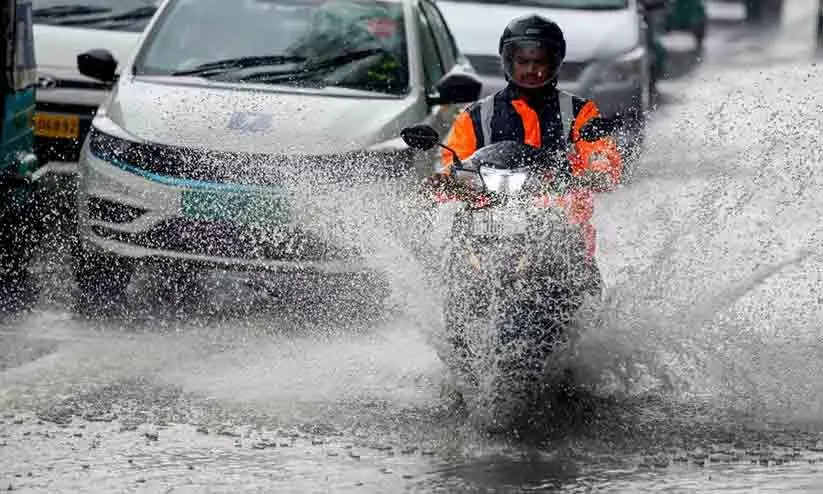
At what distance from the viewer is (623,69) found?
17094 mm

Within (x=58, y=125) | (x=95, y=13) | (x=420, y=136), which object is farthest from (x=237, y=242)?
(x=95, y=13)

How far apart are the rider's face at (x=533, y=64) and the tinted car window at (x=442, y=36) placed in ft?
13.5

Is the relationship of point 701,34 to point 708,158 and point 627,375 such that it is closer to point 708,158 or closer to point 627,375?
point 708,158

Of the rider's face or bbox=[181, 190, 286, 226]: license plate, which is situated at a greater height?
the rider's face

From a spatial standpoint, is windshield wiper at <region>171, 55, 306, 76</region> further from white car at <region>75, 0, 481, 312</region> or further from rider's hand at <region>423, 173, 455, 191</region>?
rider's hand at <region>423, 173, 455, 191</region>

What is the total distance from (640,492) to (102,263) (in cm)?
455

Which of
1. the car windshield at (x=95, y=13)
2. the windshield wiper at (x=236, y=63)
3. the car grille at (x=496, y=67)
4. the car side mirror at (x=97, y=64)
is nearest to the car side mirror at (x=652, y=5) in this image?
the car grille at (x=496, y=67)

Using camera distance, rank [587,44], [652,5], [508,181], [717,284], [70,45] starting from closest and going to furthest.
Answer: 1. [508,181]
2. [717,284]
3. [70,45]
4. [587,44]
5. [652,5]

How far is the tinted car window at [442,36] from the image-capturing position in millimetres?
12829

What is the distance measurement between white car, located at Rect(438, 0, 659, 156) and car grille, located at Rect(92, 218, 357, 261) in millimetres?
6479

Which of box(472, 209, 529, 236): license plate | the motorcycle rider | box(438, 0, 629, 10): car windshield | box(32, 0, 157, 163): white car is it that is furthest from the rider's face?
box(438, 0, 629, 10): car windshield

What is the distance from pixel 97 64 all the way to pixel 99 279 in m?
1.33

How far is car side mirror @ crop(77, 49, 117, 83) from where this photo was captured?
1170cm

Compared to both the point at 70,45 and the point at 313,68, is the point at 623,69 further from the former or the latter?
the point at 313,68
